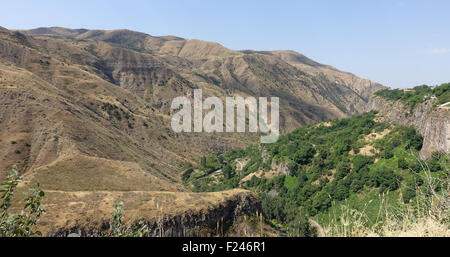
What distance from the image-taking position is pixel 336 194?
149ft

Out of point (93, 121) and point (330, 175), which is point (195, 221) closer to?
point (330, 175)

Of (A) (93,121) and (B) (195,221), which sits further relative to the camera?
(A) (93,121)

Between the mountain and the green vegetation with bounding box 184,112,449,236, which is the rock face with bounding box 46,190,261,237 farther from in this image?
the green vegetation with bounding box 184,112,449,236

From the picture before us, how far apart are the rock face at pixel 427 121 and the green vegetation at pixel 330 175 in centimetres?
159

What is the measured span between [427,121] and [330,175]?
61.2 feet

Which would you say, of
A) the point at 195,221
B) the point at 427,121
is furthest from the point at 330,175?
the point at 195,221

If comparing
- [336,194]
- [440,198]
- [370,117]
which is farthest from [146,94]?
[440,198]

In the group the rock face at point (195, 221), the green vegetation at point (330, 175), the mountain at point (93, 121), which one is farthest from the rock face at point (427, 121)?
the mountain at point (93, 121)

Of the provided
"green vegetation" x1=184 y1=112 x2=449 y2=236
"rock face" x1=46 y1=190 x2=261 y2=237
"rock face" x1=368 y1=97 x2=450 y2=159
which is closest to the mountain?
"rock face" x1=46 y1=190 x2=261 y2=237

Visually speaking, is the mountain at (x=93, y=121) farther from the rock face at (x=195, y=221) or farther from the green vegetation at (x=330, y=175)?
the green vegetation at (x=330, y=175)

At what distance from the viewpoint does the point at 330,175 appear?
53594mm
